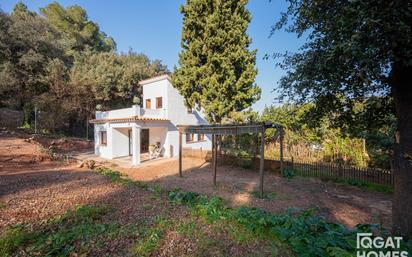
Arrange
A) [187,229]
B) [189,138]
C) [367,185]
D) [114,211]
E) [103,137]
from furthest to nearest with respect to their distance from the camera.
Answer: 1. [189,138]
2. [103,137]
3. [367,185]
4. [114,211]
5. [187,229]

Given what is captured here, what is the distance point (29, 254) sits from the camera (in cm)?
337

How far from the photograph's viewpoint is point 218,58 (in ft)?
41.1

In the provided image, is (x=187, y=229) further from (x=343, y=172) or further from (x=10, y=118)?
(x=10, y=118)

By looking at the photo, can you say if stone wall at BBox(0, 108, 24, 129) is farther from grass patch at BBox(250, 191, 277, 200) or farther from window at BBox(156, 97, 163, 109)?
grass patch at BBox(250, 191, 277, 200)

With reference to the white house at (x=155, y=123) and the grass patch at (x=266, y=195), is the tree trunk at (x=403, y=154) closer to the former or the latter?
the grass patch at (x=266, y=195)

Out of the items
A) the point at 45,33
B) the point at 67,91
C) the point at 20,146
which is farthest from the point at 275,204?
the point at 45,33

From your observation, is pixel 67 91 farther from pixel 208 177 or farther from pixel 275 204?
pixel 275 204

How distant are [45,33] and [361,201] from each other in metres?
31.5

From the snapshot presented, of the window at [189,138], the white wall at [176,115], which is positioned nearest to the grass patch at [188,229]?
the white wall at [176,115]

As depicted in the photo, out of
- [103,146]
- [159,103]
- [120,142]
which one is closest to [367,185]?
[159,103]

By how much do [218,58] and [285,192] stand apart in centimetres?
808

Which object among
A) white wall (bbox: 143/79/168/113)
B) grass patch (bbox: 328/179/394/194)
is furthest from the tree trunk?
white wall (bbox: 143/79/168/113)

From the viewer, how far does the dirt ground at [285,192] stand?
246 inches

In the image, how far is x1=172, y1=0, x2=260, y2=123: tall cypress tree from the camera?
12.6m
